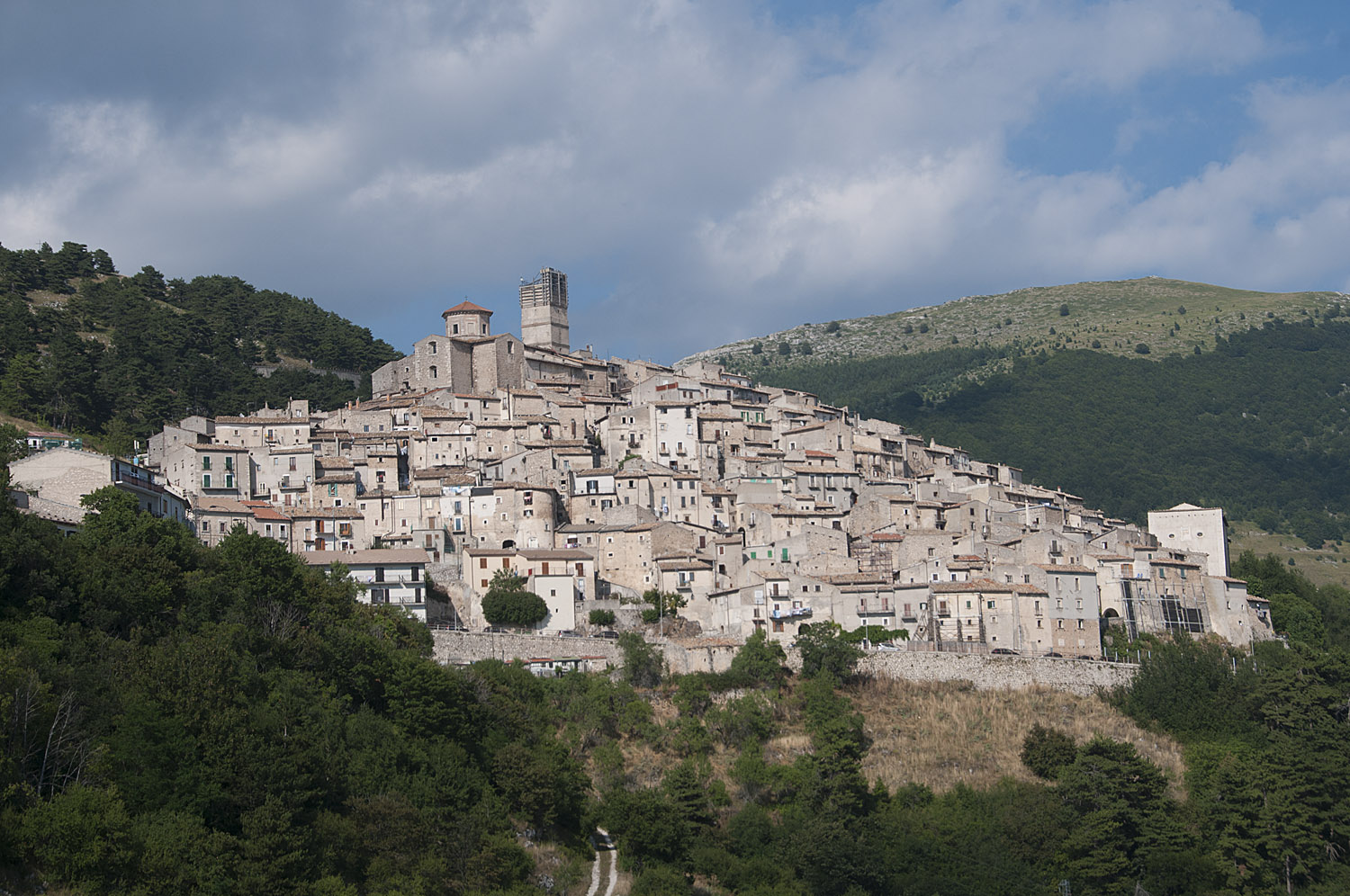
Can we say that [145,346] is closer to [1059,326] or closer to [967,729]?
[967,729]

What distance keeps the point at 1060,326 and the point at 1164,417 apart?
43.2 m

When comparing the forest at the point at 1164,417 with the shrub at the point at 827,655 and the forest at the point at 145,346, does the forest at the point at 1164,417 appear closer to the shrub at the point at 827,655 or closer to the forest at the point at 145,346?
the forest at the point at 145,346

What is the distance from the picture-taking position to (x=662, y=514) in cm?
7188

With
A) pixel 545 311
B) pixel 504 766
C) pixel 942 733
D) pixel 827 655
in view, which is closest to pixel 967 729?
pixel 942 733

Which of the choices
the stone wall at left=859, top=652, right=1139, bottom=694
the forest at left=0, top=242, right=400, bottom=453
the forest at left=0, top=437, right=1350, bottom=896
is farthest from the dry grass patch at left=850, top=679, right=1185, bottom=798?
the forest at left=0, top=242, right=400, bottom=453

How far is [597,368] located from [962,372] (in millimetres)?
70262

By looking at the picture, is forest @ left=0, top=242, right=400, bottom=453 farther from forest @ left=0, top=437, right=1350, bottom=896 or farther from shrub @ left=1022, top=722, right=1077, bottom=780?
shrub @ left=1022, top=722, right=1077, bottom=780

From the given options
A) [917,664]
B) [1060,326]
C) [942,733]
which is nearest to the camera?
[942,733]

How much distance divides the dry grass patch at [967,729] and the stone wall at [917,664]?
41cm

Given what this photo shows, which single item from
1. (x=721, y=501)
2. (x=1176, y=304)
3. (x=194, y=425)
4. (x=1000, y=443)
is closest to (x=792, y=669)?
(x=721, y=501)

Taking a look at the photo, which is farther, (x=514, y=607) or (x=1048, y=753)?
(x=514, y=607)

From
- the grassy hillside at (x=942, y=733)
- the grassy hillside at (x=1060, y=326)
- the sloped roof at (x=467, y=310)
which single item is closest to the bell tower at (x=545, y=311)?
the sloped roof at (x=467, y=310)

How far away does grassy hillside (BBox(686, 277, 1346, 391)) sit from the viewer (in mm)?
164875

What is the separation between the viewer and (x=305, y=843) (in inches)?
1569
